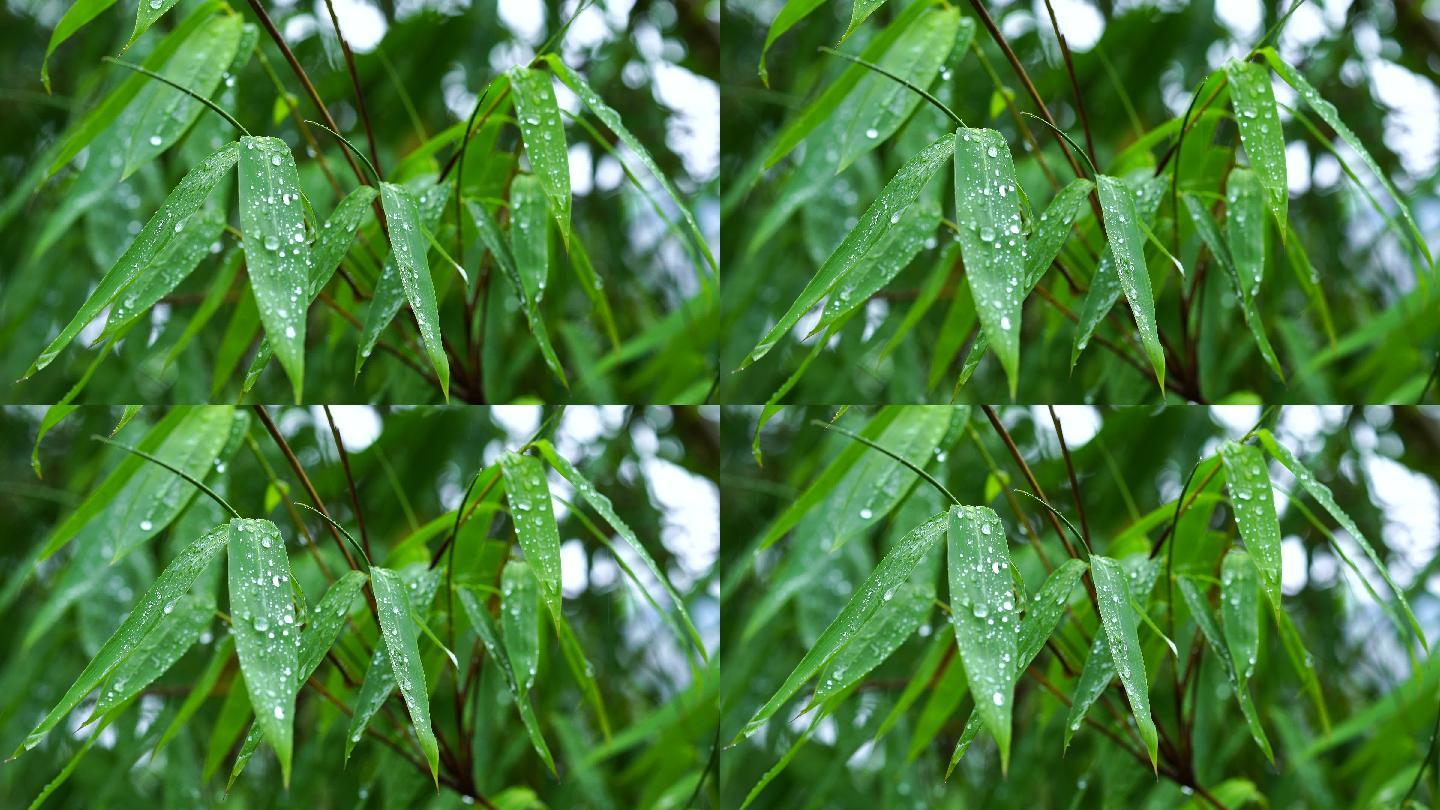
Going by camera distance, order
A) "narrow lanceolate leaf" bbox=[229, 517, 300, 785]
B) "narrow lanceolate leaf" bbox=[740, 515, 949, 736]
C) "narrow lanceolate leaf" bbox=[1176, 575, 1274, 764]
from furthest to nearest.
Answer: "narrow lanceolate leaf" bbox=[1176, 575, 1274, 764] → "narrow lanceolate leaf" bbox=[740, 515, 949, 736] → "narrow lanceolate leaf" bbox=[229, 517, 300, 785]

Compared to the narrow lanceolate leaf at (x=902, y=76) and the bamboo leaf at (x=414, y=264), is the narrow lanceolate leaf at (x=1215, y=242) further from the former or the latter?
the bamboo leaf at (x=414, y=264)

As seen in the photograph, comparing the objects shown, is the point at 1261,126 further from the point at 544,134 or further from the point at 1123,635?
the point at 544,134

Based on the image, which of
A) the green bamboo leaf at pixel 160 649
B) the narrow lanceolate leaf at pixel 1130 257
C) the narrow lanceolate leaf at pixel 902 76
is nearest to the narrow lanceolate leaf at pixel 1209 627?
the narrow lanceolate leaf at pixel 1130 257

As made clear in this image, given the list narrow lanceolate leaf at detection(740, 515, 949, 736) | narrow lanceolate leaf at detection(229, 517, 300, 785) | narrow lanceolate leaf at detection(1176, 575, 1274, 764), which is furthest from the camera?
narrow lanceolate leaf at detection(1176, 575, 1274, 764)

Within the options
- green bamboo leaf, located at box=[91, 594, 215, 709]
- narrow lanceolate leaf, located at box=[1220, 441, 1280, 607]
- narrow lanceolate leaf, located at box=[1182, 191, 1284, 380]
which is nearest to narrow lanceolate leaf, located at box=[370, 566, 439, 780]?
green bamboo leaf, located at box=[91, 594, 215, 709]

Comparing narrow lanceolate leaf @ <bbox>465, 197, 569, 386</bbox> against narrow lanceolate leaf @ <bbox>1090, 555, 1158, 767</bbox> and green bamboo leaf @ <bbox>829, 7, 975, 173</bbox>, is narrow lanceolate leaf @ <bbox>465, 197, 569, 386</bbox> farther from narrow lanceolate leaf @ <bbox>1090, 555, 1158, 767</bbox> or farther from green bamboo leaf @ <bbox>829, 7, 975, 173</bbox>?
narrow lanceolate leaf @ <bbox>1090, 555, 1158, 767</bbox>

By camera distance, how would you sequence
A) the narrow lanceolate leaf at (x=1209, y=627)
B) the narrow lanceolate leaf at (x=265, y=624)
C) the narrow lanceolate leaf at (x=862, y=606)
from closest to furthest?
the narrow lanceolate leaf at (x=265, y=624)
the narrow lanceolate leaf at (x=862, y=606)
the narrow lanceolate leaf at (x=1209, y=627)

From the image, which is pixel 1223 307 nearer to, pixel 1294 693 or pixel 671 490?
pixel 1294 693
